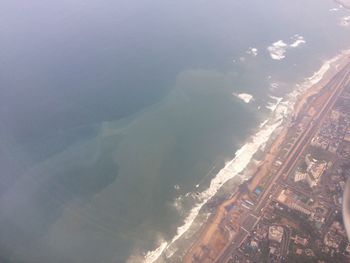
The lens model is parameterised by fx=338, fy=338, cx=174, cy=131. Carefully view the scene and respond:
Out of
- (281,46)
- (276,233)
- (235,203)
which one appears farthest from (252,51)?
(276,233)

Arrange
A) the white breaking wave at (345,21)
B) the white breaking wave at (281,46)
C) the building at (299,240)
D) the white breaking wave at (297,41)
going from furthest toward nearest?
1. the white breaking wave at (345,21)
2. the white breaking wave at (297,41)
3. the white breaking wave at (281,46)
4. the building at (299,240)

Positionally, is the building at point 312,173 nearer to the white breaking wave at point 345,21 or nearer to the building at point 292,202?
the building at point 292,202

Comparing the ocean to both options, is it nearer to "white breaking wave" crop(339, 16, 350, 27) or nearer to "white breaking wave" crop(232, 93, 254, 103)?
"white breaking wave" crop(232, 93, 254, 103)

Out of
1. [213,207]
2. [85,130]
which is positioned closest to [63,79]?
[85,130]

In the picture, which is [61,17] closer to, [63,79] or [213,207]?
[63,79]

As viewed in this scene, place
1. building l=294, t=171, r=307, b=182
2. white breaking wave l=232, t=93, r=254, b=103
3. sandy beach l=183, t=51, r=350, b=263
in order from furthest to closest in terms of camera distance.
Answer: white breaking wave l=232, t=93, r=254, b=103, building l=294, t=171, r=307, b=182, sandy beach l=183, t=51, r=350, b=263

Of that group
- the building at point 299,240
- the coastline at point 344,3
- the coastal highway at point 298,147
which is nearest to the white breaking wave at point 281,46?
Result: the coastal highway at point 298,147

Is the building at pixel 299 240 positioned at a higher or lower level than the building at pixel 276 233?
lower

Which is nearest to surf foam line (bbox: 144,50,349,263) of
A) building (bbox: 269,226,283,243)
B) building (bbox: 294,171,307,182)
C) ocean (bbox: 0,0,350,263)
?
ocean (bbox: 0,0,350,263)
